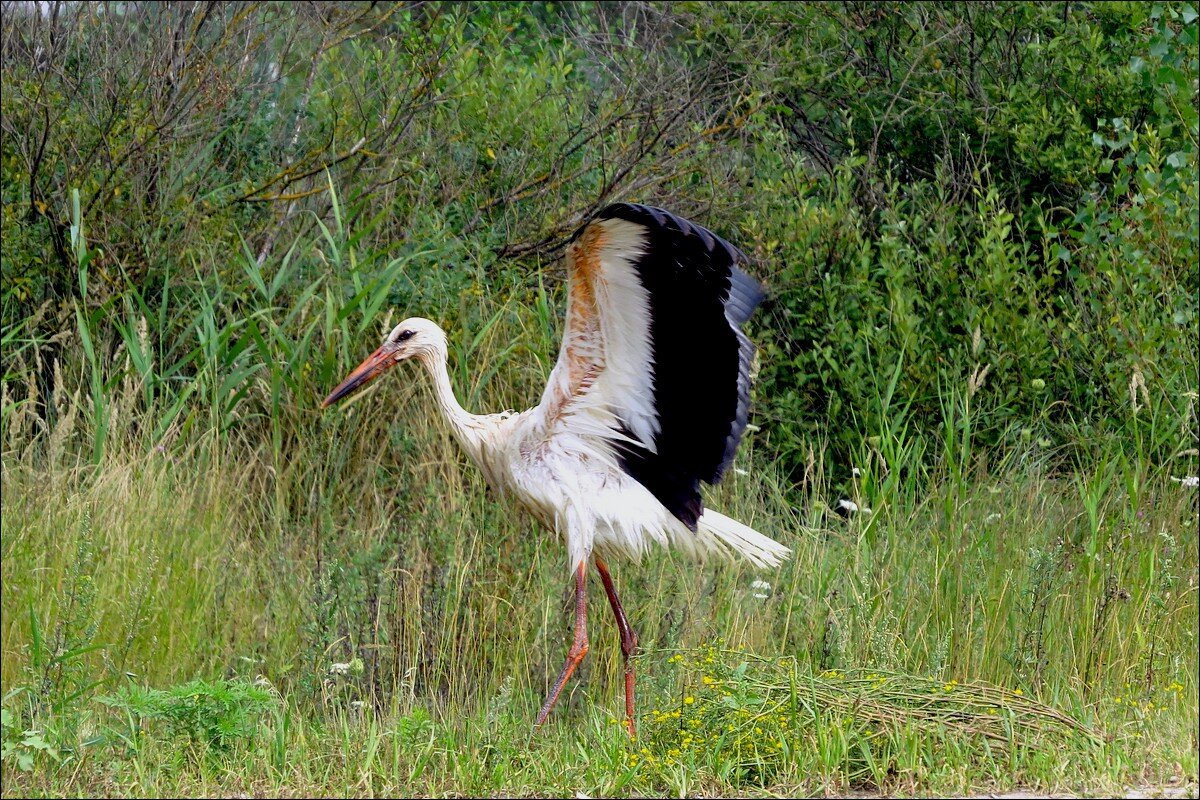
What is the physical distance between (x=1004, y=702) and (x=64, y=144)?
5.79 meters

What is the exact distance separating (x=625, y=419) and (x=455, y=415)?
2.43 ft

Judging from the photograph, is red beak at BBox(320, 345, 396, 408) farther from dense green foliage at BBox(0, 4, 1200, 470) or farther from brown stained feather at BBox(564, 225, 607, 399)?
dense green foliage at BBox(0, 4, 1200, 470)

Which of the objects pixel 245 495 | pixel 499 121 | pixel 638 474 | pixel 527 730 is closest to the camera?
pixel 527 730

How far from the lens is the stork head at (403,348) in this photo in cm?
620

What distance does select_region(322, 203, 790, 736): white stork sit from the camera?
532cm

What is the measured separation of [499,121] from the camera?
8.73 meters

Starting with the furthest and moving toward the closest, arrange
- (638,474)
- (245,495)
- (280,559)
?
(245,495) < (280,559) < (638,474)

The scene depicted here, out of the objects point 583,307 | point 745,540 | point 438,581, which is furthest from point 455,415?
point 745,540

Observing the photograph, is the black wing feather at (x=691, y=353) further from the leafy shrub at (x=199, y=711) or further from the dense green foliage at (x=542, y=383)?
the leafy shrub at (x=199, y=711)

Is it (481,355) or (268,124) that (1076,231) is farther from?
(268,124)

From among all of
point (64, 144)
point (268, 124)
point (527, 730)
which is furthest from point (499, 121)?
point (527, 730)

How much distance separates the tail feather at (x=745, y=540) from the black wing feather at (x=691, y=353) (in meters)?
0.07

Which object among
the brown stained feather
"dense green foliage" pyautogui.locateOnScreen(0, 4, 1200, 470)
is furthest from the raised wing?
"dense green foliage" pyautogui.locateOnScreen(0, 4, 1200, 470)

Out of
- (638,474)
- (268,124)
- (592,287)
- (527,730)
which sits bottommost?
(527,730)
